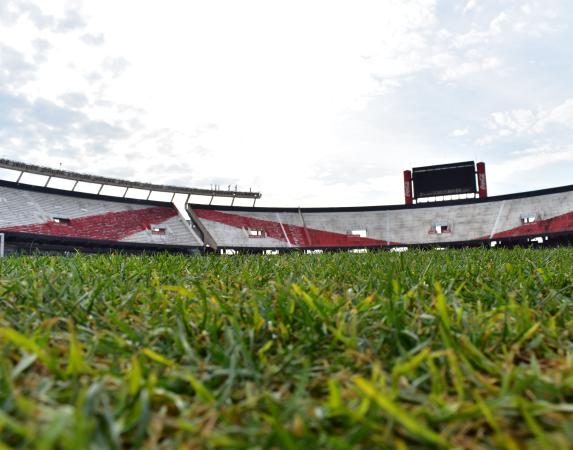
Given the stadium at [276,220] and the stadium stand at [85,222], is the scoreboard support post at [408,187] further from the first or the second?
the stadium stand at [85,222]

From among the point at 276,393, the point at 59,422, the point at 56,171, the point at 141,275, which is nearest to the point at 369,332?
the point at 276,393

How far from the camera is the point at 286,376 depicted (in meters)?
1.00

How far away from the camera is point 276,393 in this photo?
888mm

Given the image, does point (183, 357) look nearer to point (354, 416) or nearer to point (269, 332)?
point (269, 332)

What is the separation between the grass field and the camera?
671mm

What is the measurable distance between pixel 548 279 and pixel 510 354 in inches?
60.5

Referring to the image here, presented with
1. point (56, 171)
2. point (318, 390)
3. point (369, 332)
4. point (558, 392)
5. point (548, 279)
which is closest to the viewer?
point (558, 392)

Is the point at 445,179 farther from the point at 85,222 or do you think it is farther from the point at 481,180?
the point at 85,222

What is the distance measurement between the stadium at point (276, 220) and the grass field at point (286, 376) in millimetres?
26383

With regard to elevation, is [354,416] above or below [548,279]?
below

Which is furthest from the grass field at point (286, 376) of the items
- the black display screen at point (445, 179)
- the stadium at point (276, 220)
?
the black display screen at point (445, 179)

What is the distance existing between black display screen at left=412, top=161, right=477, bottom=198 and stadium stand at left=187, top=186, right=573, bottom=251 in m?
1.16

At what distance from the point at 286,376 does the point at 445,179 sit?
Answer: 130 feet

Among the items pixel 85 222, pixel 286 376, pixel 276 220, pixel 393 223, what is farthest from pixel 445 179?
pixel 286 376
